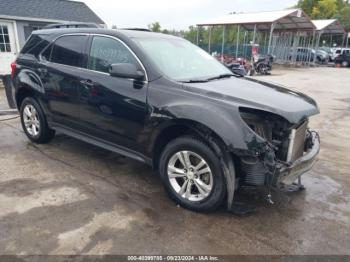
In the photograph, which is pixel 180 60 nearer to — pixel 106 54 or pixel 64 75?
pixel 106 54

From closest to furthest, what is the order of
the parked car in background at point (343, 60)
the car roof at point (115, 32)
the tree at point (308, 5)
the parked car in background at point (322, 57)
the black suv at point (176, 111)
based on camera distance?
the black suv at point (176, 111) < the car roof at point (115, 32) < the parked car in background at point (343, 60) < the parked car in background at point (322, 57) < the tree at point (308, 5)

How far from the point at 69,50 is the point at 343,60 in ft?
99.2

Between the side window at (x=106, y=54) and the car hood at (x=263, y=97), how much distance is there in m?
0.89

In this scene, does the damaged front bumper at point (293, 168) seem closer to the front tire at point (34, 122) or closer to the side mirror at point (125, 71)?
the side mirror at point (125, 71)

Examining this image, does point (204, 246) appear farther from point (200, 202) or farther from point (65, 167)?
point (65, 167)

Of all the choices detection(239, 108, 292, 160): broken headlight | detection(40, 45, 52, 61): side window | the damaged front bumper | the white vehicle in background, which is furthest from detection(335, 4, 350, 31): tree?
detection(239, 108, 292, 160): broken headlight

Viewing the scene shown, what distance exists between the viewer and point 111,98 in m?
3.74

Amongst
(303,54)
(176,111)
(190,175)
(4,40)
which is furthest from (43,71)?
(303,54)

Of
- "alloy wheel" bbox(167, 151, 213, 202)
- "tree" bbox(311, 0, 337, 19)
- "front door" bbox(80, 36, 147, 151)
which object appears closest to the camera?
"alloy wheel" bbox(167, 151, 213, 202)

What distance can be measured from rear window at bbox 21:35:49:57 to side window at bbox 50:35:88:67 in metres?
0.30

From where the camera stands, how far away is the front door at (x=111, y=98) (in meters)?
3.57

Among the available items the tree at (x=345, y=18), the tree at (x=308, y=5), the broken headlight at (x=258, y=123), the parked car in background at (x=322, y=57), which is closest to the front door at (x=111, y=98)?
the broken headlight at (x=258, y=123)

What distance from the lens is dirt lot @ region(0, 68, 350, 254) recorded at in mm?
2803

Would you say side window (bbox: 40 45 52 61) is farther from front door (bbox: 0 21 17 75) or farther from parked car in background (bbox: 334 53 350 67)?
parked car in background (bbox: 334 53 350 67)
